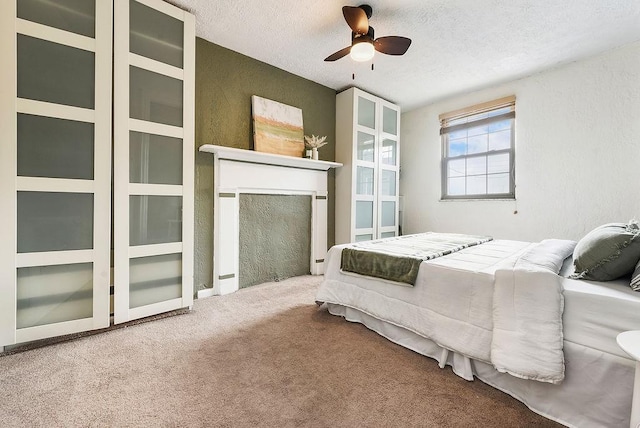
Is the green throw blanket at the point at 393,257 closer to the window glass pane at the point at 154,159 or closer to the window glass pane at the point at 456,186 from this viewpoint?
the window glass pane at the point at 154,159

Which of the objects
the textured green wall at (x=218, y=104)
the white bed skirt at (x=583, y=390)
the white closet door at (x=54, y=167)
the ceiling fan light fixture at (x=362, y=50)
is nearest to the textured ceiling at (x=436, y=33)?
the textured green wall at (x=218, y=104)

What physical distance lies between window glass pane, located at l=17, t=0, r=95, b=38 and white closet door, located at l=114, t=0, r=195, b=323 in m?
0.16

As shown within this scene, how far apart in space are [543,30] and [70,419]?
4.42 m

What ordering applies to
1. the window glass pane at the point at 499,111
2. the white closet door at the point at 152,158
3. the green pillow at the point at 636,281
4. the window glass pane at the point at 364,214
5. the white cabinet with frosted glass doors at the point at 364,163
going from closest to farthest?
the green pillow at the point at 636,281 < the white closet door at the point at 152,158 < the window glass pane at the point at 499,111 < the white cabinet with frosted glass doors at the point at 364,163 < the window glass pane at the point at 364,214

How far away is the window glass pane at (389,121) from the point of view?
436 centimetres

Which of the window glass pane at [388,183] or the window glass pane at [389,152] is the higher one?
the window glass pane at [389,152]

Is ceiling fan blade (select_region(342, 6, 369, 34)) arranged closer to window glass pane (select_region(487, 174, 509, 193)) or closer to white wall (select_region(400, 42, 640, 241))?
white wall (select_region(400, 42, 640, 241))

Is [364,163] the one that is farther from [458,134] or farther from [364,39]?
[364,39]

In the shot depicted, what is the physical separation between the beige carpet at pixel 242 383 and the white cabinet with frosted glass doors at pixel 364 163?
6.99 ft

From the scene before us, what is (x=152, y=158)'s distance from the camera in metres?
2.29

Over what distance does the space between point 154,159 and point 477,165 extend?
413cm

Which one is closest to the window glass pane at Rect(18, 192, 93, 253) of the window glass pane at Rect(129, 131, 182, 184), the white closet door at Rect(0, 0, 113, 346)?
the white closet door at Rect(0, 0, 113, 346)

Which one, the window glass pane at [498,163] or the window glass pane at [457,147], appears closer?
the window glass pane at [498,163]

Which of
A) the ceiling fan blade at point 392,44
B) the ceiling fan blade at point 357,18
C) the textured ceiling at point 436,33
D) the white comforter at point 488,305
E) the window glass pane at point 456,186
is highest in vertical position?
the textured ceiling at point 436,33
